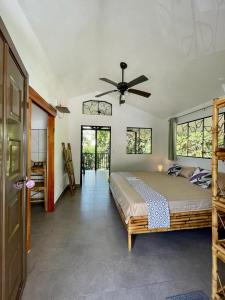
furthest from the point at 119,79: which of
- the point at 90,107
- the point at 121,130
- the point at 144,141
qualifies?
the point at 144,141

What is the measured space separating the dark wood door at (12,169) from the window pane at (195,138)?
4014 mm

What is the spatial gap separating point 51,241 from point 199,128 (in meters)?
4.08

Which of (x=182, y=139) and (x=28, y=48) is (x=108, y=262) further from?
(x=182, y=139)

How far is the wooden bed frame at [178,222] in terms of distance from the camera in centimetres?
217

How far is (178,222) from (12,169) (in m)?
2.16

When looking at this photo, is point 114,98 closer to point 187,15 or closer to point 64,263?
point 187,15

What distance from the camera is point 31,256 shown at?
79.6 inches

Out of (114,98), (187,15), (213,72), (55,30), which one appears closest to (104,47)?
(55,30)

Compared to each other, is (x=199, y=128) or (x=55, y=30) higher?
(x=55, y=30)

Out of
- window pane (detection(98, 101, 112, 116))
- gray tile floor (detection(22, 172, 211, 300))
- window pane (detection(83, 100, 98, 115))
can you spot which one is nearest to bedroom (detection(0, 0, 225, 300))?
gray tile floor (detection(22, 172, 211, 300))

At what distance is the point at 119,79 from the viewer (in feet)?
14.0

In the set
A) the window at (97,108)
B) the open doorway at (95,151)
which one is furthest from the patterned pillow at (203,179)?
the open doorway at (95,151)

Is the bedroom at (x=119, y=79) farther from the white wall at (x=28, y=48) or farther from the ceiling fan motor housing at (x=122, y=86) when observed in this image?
the ceiling fan motor housing at (x=122, y=86)

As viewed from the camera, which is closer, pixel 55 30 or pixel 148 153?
pixel 55 30
